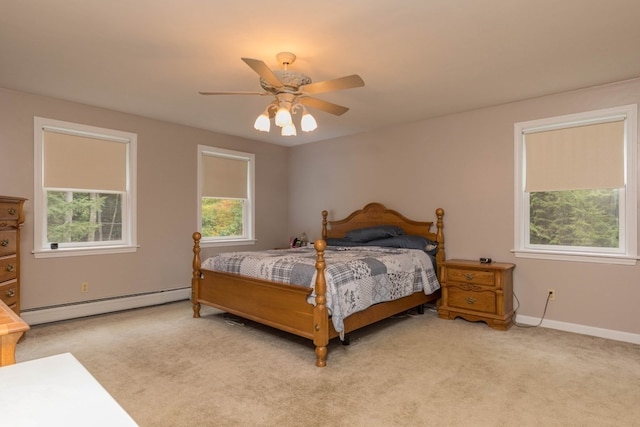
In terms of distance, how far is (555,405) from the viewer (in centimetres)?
233

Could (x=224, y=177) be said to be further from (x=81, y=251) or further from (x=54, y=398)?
(x=54, y=398)

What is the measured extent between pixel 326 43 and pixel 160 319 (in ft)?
11.2

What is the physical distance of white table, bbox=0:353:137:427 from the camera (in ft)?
2.33

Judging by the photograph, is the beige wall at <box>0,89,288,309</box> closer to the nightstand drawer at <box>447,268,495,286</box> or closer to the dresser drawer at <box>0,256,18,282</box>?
the dresser drawer at <box>0,256,18,282</box>

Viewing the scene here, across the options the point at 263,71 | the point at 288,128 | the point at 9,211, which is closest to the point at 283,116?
the point at 288,128

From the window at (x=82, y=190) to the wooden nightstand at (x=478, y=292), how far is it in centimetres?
389

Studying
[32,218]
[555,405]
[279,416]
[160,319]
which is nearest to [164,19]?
[279,416]

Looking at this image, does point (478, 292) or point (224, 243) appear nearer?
point (478, 292)

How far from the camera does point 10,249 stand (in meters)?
3.43

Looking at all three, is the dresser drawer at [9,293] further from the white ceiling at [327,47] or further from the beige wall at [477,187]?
the beige wall at [477,187]

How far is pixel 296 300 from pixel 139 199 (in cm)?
279

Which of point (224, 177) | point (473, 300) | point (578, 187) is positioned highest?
point (224, 177)

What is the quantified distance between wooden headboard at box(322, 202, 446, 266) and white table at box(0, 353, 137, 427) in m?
4.02

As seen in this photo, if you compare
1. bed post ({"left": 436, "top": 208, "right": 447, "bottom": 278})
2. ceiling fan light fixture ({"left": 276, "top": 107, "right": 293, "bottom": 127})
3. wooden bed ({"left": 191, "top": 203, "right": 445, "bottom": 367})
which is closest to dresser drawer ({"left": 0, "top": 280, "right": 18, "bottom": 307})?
wooden bed ({"left": 191, "top": 203, "right": 445, "bottom": 367})
